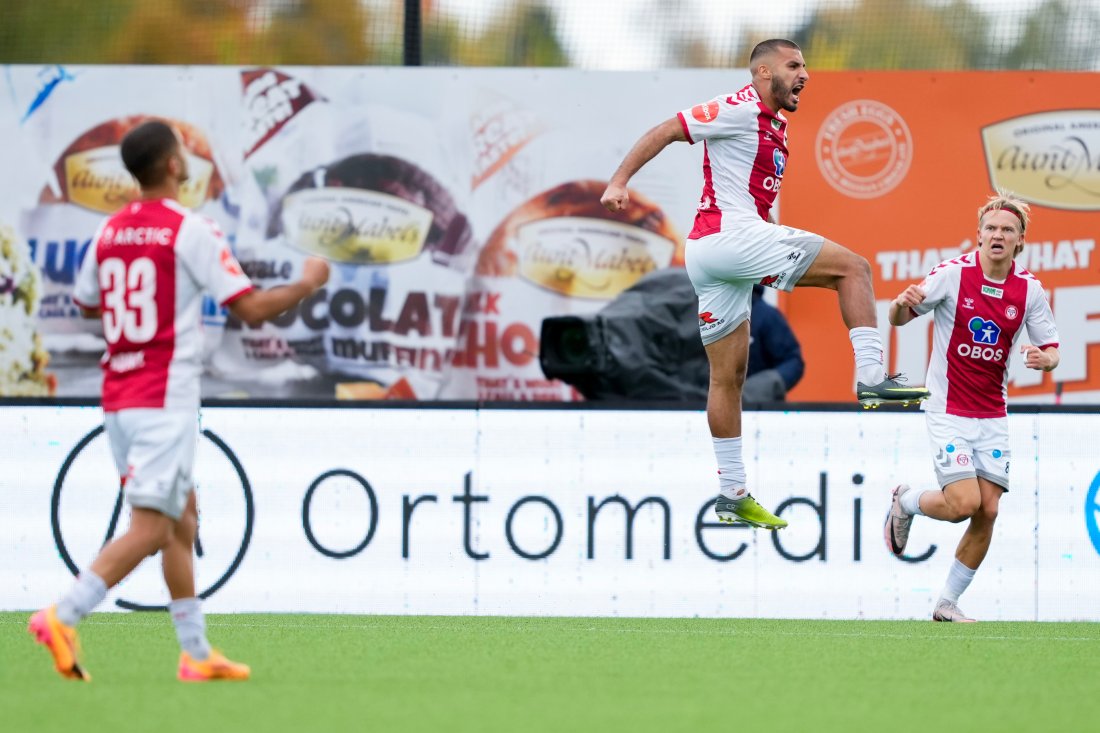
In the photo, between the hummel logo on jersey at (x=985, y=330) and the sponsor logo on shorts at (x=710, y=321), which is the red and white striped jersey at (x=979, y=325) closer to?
the hummel logo on jersey at (x=985, y=330)

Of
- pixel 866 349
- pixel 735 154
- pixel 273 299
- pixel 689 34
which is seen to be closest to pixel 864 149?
pixel 689 34

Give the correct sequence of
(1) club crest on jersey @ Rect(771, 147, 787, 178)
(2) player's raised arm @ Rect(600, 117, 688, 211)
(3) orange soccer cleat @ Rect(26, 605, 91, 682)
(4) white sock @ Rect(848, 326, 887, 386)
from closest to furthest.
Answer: (3) orange soccer cleat @ Rect(26, 605, 91, 682)
(2) player's raised arm @ Rect(600, 117, 688, 211)
(4) white sock @ Rect(848, 326, 887, 386)
(1) club crest on jersey @ Rect(771, 147, 787, 178)

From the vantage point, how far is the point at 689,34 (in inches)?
530

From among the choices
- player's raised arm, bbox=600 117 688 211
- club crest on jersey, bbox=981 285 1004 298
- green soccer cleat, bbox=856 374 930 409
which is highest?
player's raised arm, bbox=600 117 688 211

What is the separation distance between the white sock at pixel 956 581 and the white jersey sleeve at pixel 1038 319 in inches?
47.6

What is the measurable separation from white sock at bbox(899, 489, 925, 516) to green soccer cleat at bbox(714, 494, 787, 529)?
3.25 feet

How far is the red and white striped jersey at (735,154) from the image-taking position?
298 inches

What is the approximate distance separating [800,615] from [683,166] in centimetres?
479

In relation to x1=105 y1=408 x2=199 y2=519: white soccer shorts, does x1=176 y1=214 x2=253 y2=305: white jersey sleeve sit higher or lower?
higher

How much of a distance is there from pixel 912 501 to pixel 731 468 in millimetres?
1158

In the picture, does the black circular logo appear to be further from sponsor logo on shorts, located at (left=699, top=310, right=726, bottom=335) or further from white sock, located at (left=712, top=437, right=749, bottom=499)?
sponsor logo on shorts, located at (left=699, top=310, right=726, bottom=335)

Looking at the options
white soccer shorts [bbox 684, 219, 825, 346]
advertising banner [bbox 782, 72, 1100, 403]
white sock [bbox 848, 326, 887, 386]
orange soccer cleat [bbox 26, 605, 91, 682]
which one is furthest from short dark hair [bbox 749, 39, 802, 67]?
advertising banner [bbox 782, 72, 1100, 403]

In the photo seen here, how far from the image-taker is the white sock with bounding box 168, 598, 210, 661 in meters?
5.92

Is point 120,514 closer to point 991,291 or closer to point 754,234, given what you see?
point 754,234
